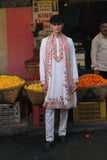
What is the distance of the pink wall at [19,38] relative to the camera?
24.1 feet

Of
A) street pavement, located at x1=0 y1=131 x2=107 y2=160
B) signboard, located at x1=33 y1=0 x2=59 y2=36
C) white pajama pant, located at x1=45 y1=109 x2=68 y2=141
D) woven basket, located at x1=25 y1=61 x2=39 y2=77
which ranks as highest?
signboard, located at x1=33 y1=0 x2=59 y2=36

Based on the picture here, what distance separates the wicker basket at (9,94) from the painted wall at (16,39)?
2.26 metres

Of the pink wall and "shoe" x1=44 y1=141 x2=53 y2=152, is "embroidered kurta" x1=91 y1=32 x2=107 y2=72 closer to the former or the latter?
the pink wall

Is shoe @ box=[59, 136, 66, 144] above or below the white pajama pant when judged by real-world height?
below

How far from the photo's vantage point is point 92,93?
5398 mm

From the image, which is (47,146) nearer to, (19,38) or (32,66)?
(32,66)

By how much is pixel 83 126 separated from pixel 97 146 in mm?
837

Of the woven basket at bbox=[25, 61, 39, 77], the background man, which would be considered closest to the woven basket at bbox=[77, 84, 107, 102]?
the background man

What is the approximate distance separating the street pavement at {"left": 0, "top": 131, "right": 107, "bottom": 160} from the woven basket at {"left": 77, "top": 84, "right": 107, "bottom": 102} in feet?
2.23

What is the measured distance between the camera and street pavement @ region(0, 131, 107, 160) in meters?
4.26

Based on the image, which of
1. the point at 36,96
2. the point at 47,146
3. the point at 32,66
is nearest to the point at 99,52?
the point at 32,66

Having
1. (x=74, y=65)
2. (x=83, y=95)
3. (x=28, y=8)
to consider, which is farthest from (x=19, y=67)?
(x=74, y=65)

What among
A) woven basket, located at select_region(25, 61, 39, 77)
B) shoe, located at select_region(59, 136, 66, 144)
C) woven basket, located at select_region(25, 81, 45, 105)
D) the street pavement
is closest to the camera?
the street pavement

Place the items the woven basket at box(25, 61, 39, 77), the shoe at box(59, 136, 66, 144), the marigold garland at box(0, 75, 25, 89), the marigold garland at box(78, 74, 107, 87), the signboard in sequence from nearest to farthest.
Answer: the shoe at box(59, 136, 66, 144)
the marigold garland at box(0, 75, 25, 89)
the marigold garland at box(78, 74, 107, 87)
the woven basket at box(25, 61, 39, 77)
the signboard
